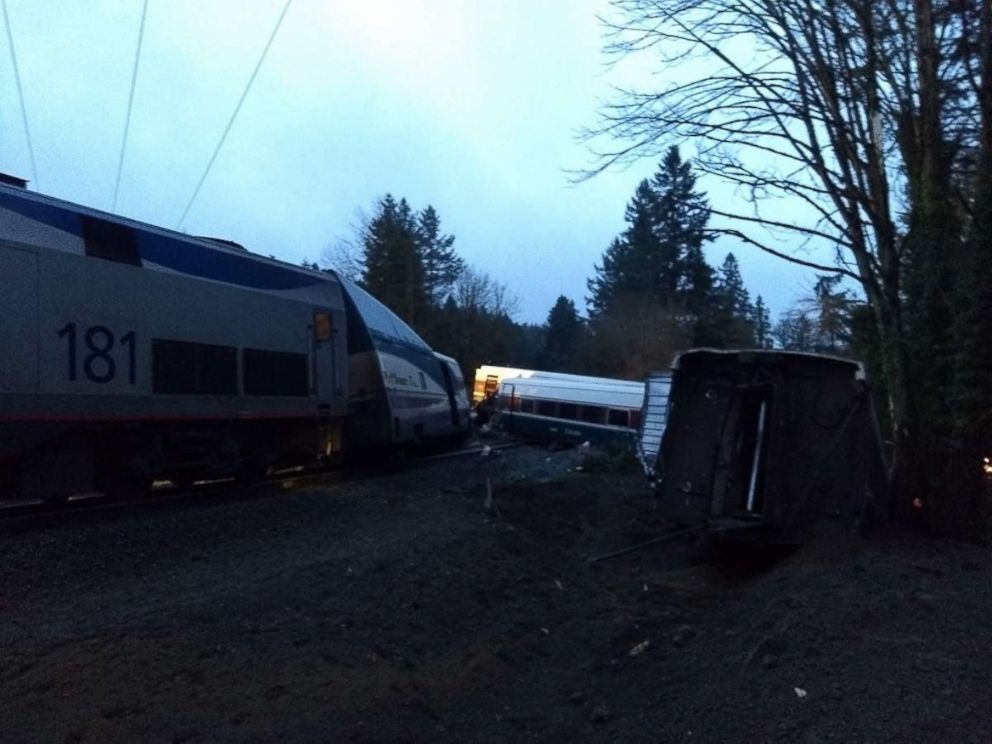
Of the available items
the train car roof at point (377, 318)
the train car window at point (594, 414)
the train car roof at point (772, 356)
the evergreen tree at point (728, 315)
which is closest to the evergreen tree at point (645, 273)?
the evergreen tree at point (728, 315)

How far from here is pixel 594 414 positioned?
119 ft

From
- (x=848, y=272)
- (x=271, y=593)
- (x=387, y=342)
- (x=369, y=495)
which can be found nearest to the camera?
(x=271, y=593)

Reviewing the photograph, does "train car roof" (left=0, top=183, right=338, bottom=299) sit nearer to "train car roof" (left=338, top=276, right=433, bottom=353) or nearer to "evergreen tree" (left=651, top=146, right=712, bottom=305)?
"train car roof" (left=338, top=276, right=433, bottom=353)

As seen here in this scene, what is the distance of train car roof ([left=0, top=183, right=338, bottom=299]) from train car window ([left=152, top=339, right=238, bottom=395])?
105 cm

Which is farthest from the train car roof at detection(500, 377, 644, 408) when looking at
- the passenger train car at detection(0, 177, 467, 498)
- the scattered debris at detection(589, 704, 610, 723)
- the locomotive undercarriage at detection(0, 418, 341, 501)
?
the scattered debris at detection(589, 704, 610, 723)

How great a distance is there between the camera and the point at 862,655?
658 cm

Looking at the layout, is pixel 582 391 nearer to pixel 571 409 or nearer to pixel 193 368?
pixel 571 409

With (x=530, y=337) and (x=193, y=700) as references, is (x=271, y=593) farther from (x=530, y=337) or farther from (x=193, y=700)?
(x=530, y=337)

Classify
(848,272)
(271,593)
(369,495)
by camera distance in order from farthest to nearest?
1. (369,495)
2. (848,272)
3. (271,593)

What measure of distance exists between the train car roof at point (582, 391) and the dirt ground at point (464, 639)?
2485 centimetres

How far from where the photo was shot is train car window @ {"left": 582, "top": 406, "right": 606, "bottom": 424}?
36.2 m

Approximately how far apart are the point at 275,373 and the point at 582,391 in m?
21.0

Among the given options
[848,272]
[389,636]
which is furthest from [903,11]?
[389,636]

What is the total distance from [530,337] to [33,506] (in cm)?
10451
